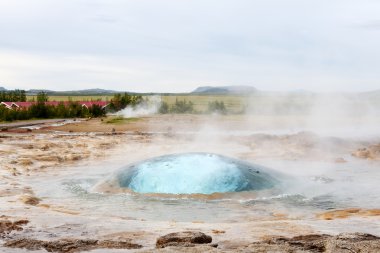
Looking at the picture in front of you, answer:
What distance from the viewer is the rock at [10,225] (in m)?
9.02

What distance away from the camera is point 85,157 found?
2322 centimetres

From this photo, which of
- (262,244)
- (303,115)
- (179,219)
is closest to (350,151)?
(179,219)

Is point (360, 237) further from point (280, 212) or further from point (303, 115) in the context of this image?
point (303, 115)

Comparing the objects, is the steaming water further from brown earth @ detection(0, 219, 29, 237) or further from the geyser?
brown earth @ detection(0, 219, 29, 237)

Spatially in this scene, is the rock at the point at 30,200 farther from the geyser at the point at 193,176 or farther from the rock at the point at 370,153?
the rock at the point at 370,153

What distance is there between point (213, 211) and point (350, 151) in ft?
56.6

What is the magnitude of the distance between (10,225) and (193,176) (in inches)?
216

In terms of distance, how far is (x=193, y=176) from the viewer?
44.5 ft

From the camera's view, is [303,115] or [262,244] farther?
[303,115]

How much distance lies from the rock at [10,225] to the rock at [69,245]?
84 centimetres

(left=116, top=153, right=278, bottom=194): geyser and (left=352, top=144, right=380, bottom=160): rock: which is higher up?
(left=116, top=153, right=278, bottom=194): geyser

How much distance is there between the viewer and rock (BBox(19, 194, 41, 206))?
1218 cm

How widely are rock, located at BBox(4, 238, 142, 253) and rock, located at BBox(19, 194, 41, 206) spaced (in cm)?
407

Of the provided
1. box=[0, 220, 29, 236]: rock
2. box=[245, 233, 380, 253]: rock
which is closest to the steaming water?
box=[245, 233, 380, 253]: rock
